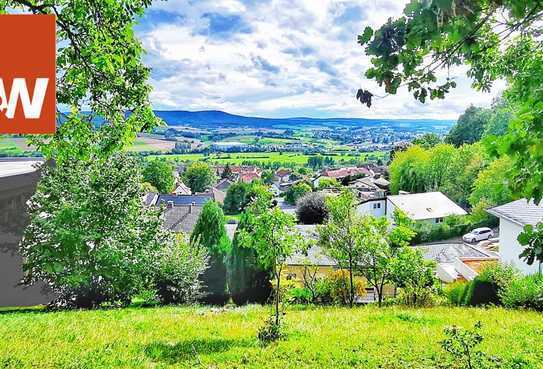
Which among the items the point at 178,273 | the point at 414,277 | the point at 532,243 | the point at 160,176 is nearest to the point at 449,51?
the point at 532,243

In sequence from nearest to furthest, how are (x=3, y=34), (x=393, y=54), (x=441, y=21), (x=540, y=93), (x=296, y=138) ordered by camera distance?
(x=441, y=21) → (x=393, y=54) → (x=540, y=93) → (x=3, y=34) → (x=296, y=138)

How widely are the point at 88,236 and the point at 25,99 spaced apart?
31.1 ft

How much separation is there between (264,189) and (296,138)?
6994 inches

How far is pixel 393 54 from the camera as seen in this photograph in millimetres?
2896

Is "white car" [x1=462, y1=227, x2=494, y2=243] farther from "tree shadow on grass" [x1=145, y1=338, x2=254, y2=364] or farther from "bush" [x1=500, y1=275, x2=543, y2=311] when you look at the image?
"tree shadow on grass" [x1=145, y1=338, x2=254, y2=364]

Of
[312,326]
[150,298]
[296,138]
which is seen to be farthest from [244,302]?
[296,138]

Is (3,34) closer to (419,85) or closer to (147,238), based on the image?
(419,85)

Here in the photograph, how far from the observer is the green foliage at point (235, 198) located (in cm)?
8264

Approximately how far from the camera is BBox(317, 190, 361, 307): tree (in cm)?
1755

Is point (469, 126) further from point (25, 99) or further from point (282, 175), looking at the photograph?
point (25, 99)

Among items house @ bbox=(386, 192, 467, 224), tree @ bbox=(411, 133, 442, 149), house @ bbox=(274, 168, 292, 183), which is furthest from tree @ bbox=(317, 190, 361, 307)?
house @ bbox=(274, 168, 292, 183)

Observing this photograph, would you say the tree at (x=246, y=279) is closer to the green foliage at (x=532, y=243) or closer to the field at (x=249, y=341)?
the field at (x=249, y=341)

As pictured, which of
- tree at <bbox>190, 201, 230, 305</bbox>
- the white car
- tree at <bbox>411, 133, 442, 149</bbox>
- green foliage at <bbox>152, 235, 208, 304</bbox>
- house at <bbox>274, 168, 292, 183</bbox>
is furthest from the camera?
house at <bbox>274, 168, 292, 183</bbox>

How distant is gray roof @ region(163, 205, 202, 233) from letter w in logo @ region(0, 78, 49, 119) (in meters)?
43.0
